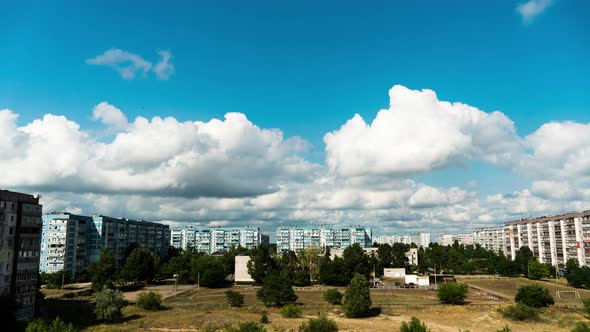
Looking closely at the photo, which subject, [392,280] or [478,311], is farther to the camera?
[392,280]

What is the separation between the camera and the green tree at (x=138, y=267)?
106812 millimetres

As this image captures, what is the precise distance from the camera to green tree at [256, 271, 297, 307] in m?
72.7

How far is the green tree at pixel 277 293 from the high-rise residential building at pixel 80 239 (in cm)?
6313

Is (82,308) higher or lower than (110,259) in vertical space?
lower

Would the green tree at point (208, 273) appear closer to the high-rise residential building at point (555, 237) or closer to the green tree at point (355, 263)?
the green tree at point (355, 263)

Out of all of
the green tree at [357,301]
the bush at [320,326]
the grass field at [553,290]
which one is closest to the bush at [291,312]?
the green tree at [357,301]

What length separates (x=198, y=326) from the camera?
54.0m

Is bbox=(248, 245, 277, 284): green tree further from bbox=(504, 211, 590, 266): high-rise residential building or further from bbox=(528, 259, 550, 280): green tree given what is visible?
bbox=(504, 211, 590, 266): high-rise residential building

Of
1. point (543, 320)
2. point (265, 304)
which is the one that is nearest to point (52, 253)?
point (265, 304)

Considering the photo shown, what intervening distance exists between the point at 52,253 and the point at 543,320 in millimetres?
109316

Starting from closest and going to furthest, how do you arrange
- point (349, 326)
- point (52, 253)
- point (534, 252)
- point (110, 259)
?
point (349, 326) < point (110, 259) < point (52, 253) < point (534, 252)

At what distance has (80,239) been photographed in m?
113

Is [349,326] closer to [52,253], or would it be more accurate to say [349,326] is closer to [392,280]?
[392,280]

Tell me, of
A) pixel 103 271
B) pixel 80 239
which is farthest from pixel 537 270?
pixel 80 239
